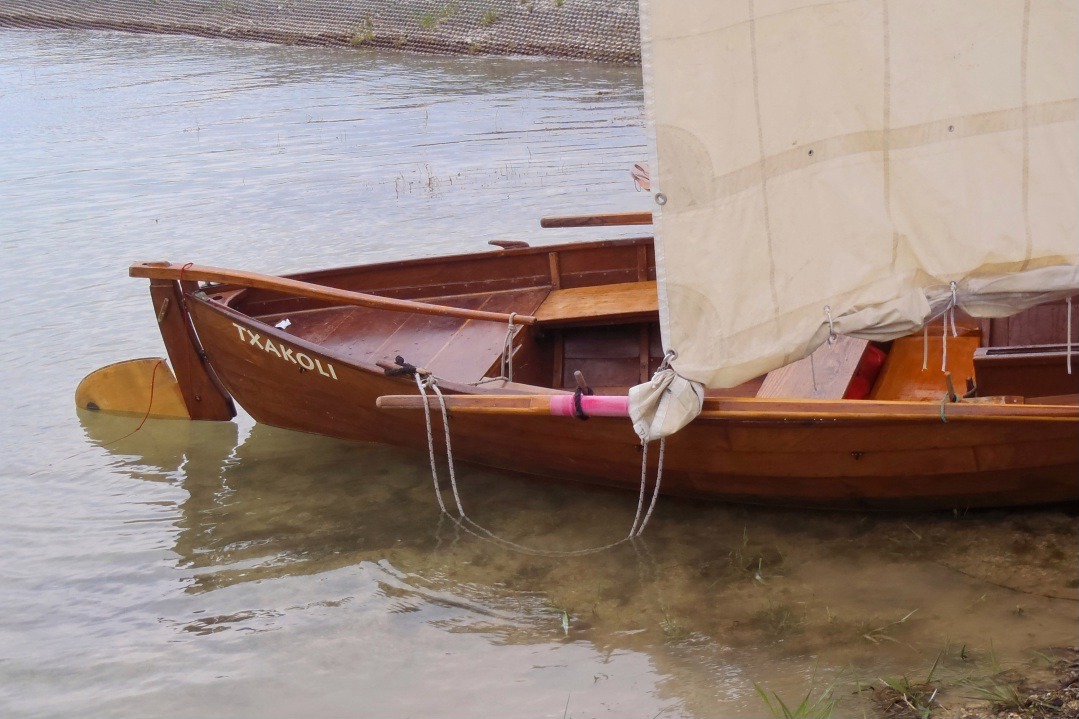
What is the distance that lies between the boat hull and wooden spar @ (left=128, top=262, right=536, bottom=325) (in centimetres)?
21

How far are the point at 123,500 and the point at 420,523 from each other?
200 centimetres

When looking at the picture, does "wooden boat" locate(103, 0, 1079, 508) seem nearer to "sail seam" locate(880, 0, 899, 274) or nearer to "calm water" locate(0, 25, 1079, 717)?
"sail seam" locate(880, 0, 899, 274)

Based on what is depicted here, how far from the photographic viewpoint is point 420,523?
6223 mm

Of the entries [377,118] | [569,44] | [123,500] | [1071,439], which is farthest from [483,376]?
[569,44]

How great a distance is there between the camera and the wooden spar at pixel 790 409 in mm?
4812

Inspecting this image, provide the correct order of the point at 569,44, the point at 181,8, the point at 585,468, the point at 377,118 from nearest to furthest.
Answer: the point at 585,468
the point at 377,118
the point at 569,44
the point at 181,8

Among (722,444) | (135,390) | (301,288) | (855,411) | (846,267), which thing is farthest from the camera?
(135,390)

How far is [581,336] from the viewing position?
7008 millimetres

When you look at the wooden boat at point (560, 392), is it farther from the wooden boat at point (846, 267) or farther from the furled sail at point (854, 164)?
the furled sail at point (854, 164)

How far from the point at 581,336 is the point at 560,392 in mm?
1418

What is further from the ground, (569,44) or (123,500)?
(569,44)

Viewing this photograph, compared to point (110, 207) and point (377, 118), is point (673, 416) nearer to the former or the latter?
point (110, 207)

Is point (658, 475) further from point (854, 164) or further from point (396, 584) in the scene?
point (854, 164)

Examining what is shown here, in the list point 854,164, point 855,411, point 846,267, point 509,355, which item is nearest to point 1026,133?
point 854,164
